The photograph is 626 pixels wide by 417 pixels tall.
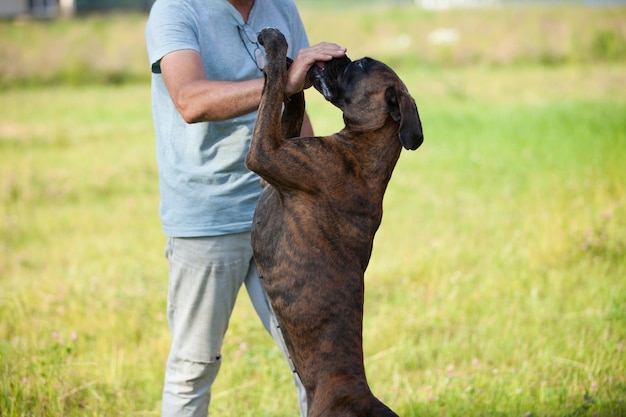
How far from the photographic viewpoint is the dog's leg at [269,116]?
3.28 m

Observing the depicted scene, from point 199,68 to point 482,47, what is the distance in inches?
958

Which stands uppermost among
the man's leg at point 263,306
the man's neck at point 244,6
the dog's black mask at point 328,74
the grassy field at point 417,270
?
the man's neck at point 244,6

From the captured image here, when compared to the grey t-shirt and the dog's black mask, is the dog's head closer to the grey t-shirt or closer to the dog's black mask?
the dog's black mask

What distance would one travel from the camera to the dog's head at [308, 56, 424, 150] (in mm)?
3383

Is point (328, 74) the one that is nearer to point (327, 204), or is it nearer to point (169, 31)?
point (327, 204)

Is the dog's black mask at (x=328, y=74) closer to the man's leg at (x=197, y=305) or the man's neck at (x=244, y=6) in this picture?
the man's neck at (x=244, y=6)

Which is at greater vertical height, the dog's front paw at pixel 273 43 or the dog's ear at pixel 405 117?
the dog's front paw at pixel 273 43

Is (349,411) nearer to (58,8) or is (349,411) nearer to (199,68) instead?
(199,68)

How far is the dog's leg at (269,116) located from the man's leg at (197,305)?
101cm

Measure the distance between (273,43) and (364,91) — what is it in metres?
0.42

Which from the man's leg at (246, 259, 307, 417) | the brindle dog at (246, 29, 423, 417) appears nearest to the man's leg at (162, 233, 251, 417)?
the man's leg at (246, 259, 307, 417)

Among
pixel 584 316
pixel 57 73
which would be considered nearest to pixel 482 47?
pixel 57 73

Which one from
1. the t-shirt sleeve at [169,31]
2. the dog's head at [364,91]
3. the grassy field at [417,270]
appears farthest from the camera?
the grassy field at [417,270]

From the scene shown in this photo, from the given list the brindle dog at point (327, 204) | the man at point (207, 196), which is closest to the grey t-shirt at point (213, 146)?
the man at point (207, 196)
